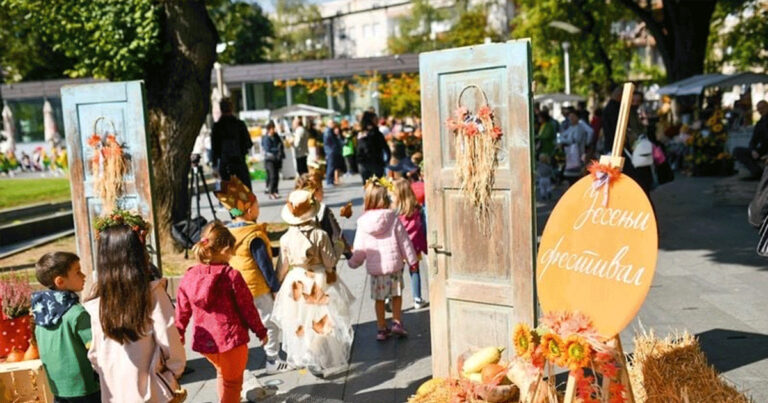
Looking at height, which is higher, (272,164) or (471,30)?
(471,30)

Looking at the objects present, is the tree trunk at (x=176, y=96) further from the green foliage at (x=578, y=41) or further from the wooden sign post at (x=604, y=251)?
the green foliage at (x=578, y=41)

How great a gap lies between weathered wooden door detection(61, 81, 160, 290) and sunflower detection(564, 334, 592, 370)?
4677 millimetres

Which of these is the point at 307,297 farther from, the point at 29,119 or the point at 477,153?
the point at 29,119

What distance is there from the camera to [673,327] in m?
7.13

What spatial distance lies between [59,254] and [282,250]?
7.44 feet

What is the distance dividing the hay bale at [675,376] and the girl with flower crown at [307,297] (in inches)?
98.8

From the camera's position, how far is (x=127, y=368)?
13.9 feet

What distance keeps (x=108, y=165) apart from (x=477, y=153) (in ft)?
13.2

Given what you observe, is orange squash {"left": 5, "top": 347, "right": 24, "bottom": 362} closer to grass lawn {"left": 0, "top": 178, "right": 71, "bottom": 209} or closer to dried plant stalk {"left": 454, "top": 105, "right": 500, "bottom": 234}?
dried plant stalk {"left": 454, "top": 105, "right": 500, "bottom": 234}

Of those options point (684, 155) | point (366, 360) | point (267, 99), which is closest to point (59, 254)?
point (366, 360)

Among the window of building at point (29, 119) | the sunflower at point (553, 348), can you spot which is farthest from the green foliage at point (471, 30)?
the sunflower at point (553, 348)

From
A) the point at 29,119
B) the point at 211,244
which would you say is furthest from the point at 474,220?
the point at 29,119

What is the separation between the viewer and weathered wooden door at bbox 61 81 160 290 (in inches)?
290

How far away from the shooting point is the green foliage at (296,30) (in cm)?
8169
